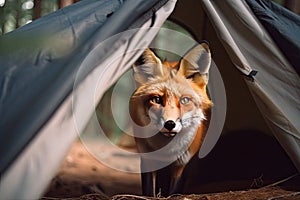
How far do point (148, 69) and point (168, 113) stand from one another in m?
0.28

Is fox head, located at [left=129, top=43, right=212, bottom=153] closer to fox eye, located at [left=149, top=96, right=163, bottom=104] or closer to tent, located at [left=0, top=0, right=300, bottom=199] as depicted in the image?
fox eye, located at [left=149, top=96, right=163, bottom=104]

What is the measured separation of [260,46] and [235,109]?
0.61m

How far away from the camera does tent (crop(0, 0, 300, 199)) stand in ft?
5.24

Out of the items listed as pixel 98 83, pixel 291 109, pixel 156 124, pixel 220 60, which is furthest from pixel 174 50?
A: pixel 98 83

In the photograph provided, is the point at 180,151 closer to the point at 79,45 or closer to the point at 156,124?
the point at 156,124

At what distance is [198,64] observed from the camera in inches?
99.9

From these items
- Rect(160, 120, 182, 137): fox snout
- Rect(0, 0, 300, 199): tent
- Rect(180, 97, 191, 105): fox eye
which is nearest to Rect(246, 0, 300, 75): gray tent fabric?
Rect(0, 0, 300, 199): tent

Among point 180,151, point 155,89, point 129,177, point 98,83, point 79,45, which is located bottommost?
point 129,177

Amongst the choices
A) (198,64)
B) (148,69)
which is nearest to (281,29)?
(198,64)

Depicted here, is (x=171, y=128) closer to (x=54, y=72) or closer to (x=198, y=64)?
(x=198, y=64)

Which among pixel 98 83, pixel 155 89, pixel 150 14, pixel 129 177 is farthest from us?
pixel 129 177

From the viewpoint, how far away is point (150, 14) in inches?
81.5

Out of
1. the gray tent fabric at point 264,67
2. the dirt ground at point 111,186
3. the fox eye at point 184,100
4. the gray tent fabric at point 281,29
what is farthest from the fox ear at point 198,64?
the dirt ground at point 111,186

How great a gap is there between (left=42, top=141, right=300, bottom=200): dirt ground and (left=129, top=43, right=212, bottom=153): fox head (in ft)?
1.00
